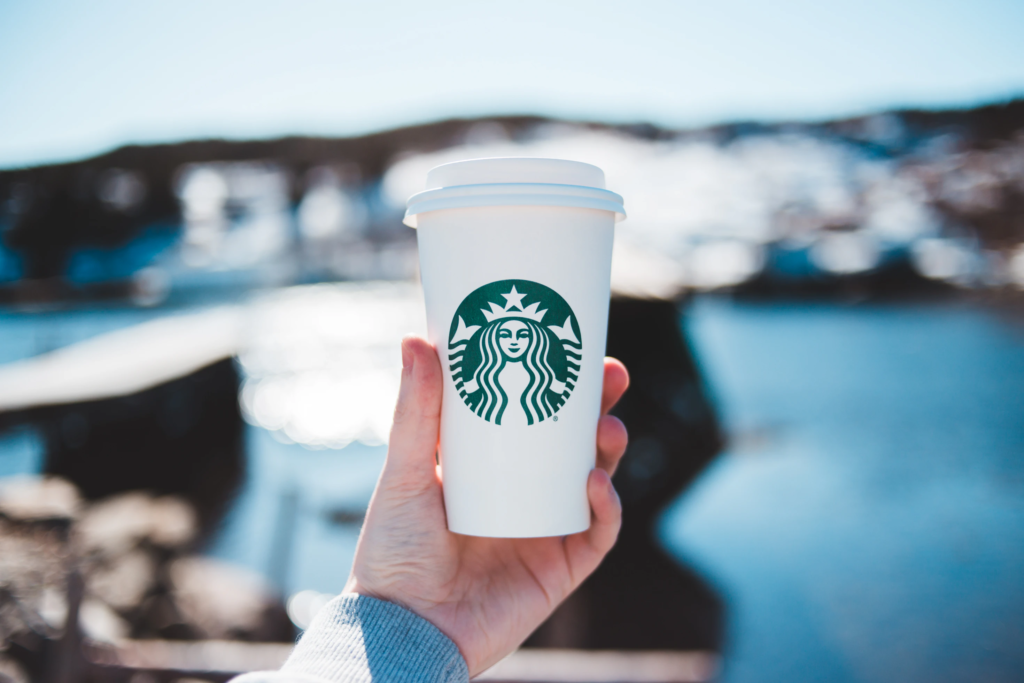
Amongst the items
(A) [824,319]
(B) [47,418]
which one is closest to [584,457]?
(B) [47,418]

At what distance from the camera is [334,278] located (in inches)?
1169

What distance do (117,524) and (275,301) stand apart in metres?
16.1

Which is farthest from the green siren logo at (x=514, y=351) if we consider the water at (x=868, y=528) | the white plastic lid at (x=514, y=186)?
the water at (x=868, y=528)

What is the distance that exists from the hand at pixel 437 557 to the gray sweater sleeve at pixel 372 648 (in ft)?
0.18

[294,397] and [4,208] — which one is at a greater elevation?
[4,208]

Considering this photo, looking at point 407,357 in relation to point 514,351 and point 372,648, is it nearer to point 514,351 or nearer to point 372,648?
point 514,351

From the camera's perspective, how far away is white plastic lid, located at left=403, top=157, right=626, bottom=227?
3.40 ft

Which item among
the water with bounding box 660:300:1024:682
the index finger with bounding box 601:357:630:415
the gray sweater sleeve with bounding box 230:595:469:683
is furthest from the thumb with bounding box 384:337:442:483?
the water with bounding box 660:300:1024:682

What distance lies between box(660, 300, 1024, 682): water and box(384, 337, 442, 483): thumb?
3.55 m

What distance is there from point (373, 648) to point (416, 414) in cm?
38

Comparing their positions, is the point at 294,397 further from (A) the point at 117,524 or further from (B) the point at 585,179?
(B) the point at 585,179

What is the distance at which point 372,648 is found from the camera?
3.06 feet

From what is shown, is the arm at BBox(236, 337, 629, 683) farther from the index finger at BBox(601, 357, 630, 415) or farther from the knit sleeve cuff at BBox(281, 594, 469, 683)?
the index finger at BBox(601, 357, 630, 415)

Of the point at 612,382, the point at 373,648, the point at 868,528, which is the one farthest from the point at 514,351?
the point at 868,528
